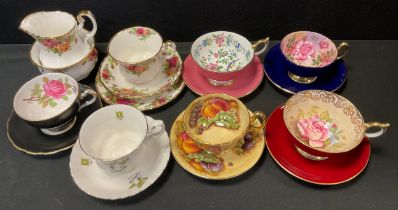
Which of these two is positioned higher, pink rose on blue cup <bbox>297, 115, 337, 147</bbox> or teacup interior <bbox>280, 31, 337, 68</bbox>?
teacup interior <bbox>280, 31, 337, 68</bbox>

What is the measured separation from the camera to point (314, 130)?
835 mm

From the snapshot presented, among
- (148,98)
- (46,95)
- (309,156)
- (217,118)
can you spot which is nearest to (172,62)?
(148,98)

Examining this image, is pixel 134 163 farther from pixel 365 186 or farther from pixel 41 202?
pixel 365 186

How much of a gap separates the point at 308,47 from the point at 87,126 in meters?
0.64

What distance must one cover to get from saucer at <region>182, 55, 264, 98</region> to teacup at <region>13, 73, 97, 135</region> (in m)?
0.26

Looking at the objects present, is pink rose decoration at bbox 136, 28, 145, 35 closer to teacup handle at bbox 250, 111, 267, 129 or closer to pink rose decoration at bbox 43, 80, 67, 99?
pink rose decoration at bbox 43, 80, 67, 99

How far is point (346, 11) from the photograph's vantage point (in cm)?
101

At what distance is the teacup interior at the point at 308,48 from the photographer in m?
0.99

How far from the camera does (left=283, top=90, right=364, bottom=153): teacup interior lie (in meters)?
0.81

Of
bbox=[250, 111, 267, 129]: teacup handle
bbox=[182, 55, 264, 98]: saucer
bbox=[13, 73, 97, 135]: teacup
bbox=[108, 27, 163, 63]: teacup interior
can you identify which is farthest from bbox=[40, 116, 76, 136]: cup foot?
bbox=[250, 111, 267, 129]: teacup handle

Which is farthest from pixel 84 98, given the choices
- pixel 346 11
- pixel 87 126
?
pixel 346 11

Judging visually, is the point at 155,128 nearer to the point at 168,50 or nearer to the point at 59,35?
the point at 168,50

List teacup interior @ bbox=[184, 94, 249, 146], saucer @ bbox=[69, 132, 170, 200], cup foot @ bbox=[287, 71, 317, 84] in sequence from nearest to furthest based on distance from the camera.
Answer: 1. saucer @ bbox=[69, 132, 170, 200]
2. teacup interior @ bbox=[184, 94, 249, 146]
3. cup foot @ bbox=[287, 71, 317, 84]

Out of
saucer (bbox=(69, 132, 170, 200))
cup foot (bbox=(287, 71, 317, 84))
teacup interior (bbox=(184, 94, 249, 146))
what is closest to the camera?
saucer (bbox=(69, 132, 170, 200))
